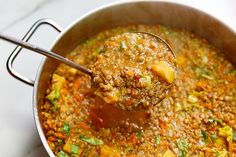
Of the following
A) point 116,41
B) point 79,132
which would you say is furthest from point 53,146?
point 116,41

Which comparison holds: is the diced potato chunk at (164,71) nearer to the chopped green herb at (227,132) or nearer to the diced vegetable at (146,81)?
the diced vegetable at (146,81)

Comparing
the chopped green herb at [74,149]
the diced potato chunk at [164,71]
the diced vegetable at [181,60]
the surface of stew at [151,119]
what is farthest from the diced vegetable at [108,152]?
the diced vegetable at [181,60]

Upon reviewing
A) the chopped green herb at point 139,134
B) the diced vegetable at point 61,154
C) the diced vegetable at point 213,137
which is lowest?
the diced vegetable at point 61,154

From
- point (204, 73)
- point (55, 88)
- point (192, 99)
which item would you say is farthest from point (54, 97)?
point (204, 73)

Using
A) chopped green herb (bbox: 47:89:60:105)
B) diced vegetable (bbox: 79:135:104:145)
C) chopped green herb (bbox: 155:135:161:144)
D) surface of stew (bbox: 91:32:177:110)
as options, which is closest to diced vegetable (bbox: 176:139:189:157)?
chopped green herb (bbox: 155:135:161:144)

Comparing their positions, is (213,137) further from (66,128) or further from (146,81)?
(66,128)
